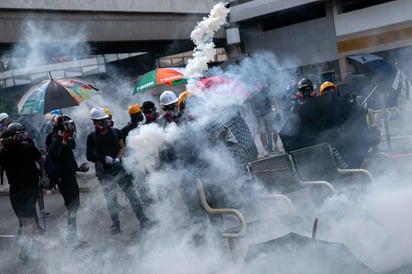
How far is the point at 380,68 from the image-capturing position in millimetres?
8039

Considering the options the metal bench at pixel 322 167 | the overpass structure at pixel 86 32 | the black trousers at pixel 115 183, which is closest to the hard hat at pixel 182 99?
the metal bench at pixel 322 167

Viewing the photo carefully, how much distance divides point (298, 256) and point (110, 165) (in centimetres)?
361

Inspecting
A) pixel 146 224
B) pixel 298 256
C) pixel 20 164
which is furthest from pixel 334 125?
pixel 20 164

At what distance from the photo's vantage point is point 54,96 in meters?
7.56

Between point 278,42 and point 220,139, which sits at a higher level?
point 278,42

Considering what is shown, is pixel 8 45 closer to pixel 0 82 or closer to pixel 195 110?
pixel 0 82

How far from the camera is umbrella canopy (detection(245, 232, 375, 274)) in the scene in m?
3.31

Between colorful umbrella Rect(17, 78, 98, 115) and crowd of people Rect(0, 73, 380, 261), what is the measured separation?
620 millimetres

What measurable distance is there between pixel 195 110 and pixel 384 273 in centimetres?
198

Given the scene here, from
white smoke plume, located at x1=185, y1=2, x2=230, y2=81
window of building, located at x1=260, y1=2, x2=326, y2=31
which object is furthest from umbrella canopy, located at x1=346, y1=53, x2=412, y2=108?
window of building, located at x1=260, y1=2, x2=326, y2=31

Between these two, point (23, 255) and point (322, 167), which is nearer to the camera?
point (322, 167)

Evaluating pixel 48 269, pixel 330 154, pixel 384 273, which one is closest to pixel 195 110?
pixel 330 154

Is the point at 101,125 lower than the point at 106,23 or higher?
lower

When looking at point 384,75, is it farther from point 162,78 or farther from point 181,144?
point 181,144
